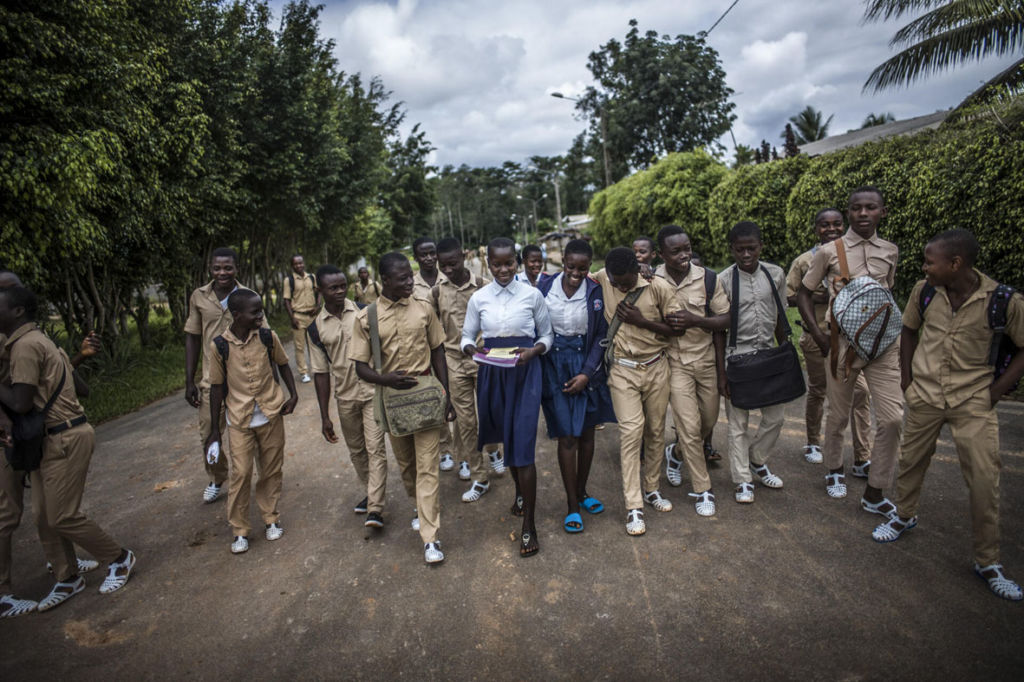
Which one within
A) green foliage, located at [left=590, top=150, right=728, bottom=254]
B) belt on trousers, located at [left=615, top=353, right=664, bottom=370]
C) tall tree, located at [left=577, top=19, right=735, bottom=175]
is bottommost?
belt on trousers, located at [left=615, top=353, right=664, bottom=370]

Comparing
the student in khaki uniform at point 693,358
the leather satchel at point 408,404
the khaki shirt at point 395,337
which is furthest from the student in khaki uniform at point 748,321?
the khaki shirt at point 395,337

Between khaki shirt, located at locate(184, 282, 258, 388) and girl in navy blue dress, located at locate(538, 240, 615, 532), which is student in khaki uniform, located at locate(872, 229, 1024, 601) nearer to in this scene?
girl in navy blue dress, located at locate(538, 240, 615, 532)

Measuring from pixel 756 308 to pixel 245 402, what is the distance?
3803mm

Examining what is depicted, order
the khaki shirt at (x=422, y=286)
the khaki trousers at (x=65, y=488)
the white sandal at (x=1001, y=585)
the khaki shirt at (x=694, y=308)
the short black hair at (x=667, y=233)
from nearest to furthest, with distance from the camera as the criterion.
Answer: the white sandal at (x=1001, y=585) < the khaki trousers at (x=65, y=488) < the khaki shirt at (x=694, y=308) < the short black hair at (x=667, y=233) < the khaki shirt at (x=422, y=286)

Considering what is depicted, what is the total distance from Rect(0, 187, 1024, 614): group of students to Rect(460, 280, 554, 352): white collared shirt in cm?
1

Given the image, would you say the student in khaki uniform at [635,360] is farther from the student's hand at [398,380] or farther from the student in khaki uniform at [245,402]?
the student in khaki uniform at [245,402]

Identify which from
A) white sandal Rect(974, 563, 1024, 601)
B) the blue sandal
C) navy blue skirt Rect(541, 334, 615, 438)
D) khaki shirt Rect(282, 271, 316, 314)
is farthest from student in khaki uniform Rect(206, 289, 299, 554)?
khaki shirt Rect(282, 271, 316, 314)

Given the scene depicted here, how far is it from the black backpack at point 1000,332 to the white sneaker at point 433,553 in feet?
11.3

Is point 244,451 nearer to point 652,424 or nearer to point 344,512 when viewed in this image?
point 344,512

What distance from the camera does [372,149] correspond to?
A: 20.4 m

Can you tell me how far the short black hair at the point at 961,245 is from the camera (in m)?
2.93

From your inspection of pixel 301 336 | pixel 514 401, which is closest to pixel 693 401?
pixel 514 401

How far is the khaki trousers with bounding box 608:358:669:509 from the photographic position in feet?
12.7

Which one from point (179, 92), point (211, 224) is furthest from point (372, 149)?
point (179, 92)
